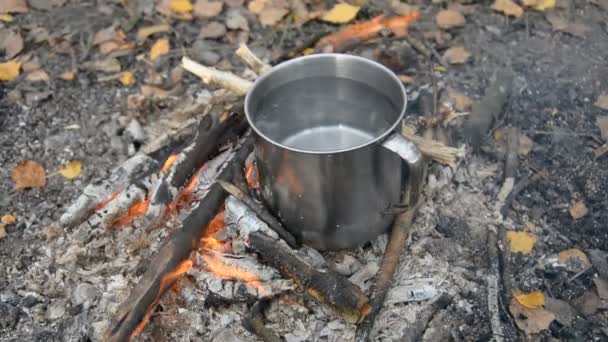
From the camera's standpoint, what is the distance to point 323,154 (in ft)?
6.95

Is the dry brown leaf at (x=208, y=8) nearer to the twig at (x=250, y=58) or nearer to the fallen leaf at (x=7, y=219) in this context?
the twig at (x=250, y=58)

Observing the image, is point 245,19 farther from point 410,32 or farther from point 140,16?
point 410,32

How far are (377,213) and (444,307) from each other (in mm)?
510

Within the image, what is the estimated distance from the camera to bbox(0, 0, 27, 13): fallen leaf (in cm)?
431

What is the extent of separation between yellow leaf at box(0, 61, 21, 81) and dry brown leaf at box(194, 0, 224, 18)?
1.22 m

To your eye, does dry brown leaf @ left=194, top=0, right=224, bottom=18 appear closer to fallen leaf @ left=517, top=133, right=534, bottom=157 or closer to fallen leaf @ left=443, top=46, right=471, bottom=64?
fallen leaf @ left=443, top=46, right=471, bottom=64

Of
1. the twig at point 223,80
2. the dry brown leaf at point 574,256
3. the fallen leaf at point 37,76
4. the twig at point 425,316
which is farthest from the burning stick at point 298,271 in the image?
the fallen leaf at point 37,76

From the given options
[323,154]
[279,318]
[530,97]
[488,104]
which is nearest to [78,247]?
[279,318]

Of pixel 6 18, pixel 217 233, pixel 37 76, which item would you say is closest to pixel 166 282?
pixel 217 233

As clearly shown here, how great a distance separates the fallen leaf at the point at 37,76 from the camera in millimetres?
3871

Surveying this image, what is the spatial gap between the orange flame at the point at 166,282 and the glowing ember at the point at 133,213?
437 millimetres

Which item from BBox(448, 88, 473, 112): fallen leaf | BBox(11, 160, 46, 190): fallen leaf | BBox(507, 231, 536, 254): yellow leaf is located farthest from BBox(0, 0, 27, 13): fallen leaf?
BBox(507, 231, 536, 254): yellow leaf

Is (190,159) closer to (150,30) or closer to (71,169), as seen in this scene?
(71,169)

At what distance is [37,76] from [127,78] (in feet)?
1.93
